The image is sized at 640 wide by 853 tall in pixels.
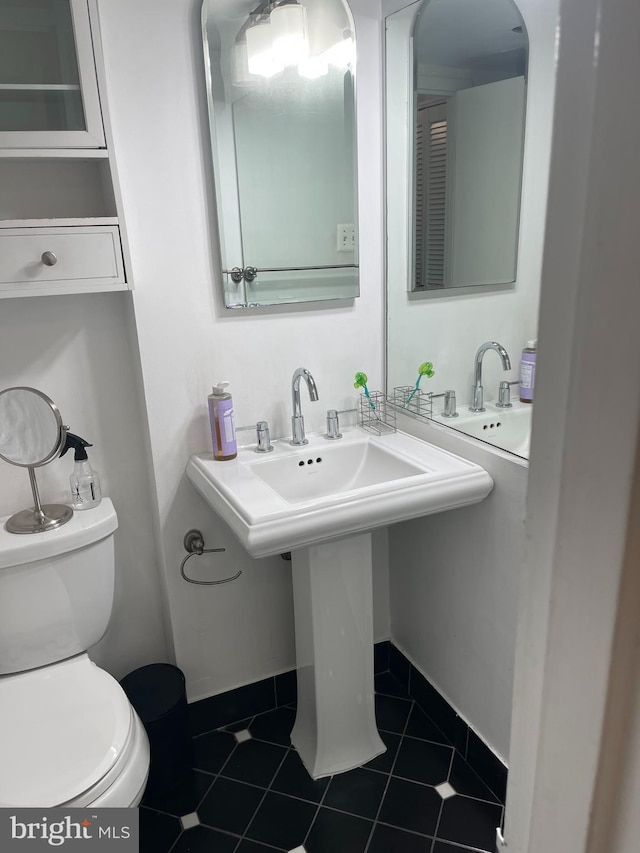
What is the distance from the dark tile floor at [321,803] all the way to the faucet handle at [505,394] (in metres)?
0.99

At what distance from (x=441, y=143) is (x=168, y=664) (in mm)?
1651

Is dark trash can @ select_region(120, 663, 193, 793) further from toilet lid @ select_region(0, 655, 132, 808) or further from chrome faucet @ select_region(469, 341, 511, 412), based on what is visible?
chrome faucet @ select_region(469, 341, 511, 412)

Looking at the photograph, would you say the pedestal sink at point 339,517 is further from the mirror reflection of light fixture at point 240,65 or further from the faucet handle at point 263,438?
the mirror reflection of light fixture at point 240,65

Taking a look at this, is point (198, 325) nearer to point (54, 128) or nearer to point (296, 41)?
point (54, 128)

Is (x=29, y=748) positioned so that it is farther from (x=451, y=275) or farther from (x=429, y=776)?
(x=451, y=275)

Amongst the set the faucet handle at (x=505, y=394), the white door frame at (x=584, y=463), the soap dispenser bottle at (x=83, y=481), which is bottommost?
the soap dispenser bottle at (x=83, y=481)

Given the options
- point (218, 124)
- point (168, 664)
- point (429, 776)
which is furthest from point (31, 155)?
point (429, 776)

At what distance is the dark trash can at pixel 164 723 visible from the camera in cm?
164

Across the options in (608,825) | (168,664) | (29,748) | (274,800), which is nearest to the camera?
(608,825)

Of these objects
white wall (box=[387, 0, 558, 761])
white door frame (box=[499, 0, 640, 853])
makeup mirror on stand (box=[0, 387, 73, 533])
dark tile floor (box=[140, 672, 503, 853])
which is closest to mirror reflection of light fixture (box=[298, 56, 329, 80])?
white wall (box=[387, 0, 558, 761])

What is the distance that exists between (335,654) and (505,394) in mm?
829

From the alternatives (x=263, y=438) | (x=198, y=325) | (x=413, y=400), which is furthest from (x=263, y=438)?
(x=413, y=400)

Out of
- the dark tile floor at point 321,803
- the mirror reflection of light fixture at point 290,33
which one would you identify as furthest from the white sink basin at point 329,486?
the mirror reflection of light fixture at point 290,33

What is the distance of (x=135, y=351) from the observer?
1.63m
